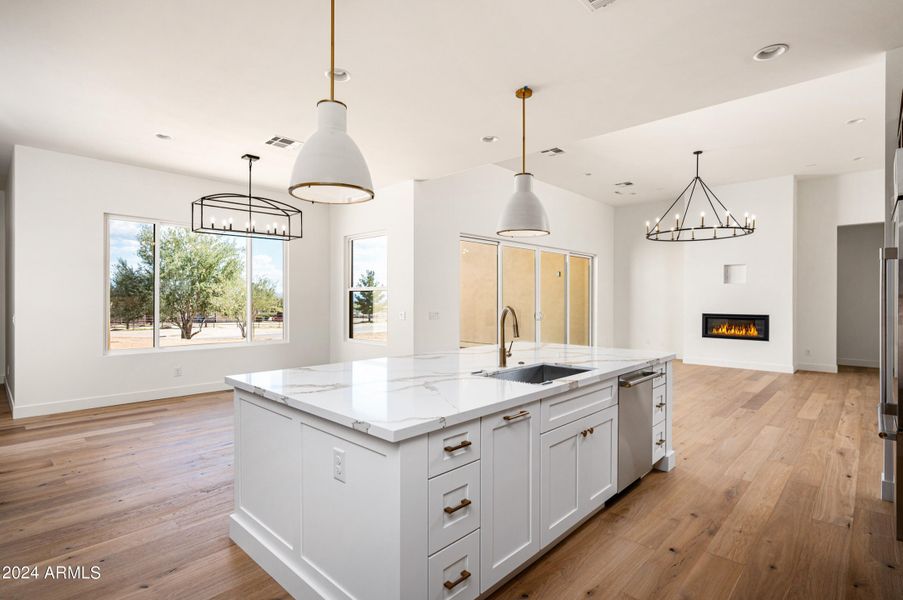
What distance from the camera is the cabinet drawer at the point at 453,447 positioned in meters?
1.57

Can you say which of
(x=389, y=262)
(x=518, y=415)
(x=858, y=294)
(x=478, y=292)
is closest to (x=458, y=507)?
(x=518, y=415)

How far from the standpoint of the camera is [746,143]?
5.58m

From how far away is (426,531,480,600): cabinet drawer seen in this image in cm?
158

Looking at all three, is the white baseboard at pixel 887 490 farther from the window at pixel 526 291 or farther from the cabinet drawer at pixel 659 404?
the window at pixel 526 291

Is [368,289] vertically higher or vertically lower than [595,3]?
lower

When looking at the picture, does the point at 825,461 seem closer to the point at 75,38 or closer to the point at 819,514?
the point at 819,514

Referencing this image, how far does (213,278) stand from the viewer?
5941mm

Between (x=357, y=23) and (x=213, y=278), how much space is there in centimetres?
450

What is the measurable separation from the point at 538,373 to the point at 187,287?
4.79 m

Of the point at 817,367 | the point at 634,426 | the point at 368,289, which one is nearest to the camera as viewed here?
the point at 634,426

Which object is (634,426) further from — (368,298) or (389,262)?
(368,298)

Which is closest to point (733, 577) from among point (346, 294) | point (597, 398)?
point (597, 398)

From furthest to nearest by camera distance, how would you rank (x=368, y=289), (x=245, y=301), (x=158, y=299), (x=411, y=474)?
(x=368, y=289) < (x=245, y=301) < (x=158, y=299) < (x=411, y=474)

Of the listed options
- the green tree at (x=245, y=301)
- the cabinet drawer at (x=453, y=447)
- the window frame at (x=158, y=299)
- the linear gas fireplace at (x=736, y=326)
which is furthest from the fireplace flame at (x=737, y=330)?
the cabinet drawer at (x=453, y=447)
